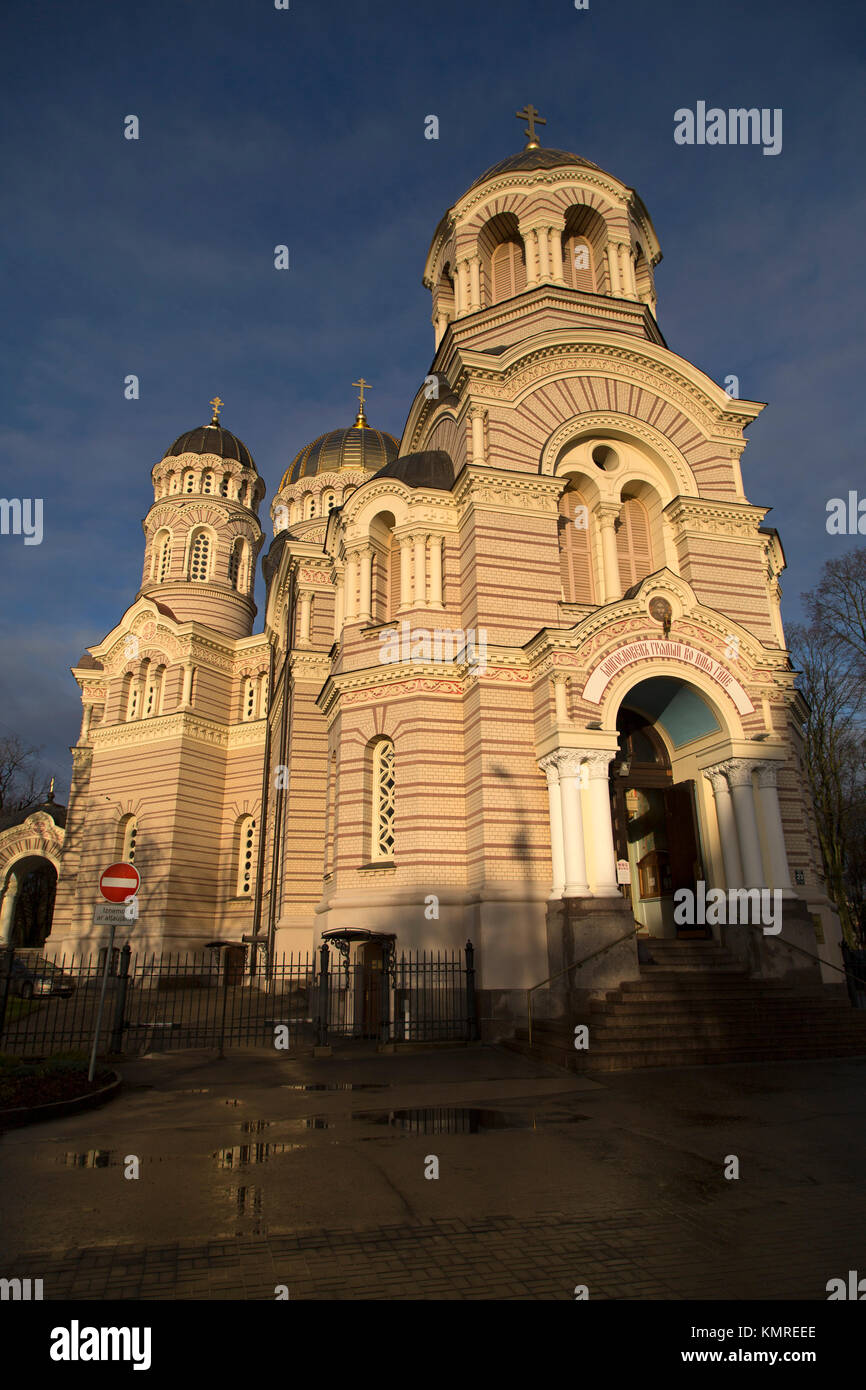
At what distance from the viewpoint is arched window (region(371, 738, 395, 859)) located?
18.5m

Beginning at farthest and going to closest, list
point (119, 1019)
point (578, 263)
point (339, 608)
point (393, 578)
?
point (578, 263)
point (339, 608)
point (393, 578)
point (119, 1019)

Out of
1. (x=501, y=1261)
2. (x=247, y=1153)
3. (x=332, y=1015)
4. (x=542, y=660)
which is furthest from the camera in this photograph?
(x=332, y=1015)

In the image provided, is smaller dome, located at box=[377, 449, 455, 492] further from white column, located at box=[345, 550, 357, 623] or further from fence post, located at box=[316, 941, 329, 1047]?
fence post, located at box=[316, 941, 329, 1047]

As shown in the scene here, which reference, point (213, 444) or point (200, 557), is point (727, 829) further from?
point (213, 444)

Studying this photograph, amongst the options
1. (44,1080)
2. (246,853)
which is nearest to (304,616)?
(246,853)

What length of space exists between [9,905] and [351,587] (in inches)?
1118

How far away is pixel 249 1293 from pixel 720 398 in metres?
21.7

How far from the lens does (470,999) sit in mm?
15547

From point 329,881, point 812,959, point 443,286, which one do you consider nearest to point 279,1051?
point 329,881

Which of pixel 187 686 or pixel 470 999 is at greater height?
pixel 187 686

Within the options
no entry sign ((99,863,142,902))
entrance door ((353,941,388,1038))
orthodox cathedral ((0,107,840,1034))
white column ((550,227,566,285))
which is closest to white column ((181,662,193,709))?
orthodox cathedral ((0,107,840,1034))

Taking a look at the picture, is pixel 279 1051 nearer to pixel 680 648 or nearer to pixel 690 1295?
pixel 680 648

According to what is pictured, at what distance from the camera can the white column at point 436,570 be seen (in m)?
19.2

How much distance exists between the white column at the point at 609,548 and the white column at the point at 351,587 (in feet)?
19.9
